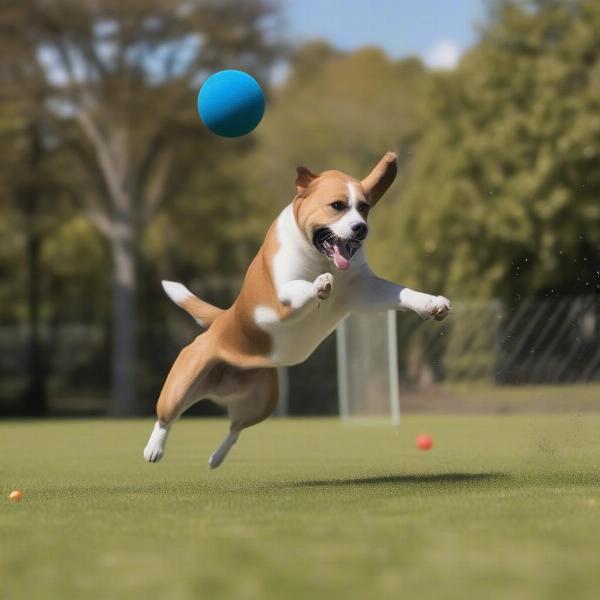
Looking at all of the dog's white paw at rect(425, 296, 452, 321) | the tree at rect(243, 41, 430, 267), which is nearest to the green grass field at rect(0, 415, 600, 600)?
the dog's white paw at rect(425, 296, 452, 321)

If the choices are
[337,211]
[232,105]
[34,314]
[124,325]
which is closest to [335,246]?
[337,211]

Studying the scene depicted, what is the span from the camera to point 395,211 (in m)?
36.7

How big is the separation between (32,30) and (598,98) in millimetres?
12879

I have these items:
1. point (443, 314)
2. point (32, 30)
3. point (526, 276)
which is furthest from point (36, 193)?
point (443, 314)

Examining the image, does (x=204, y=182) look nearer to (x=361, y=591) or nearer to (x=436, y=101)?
(x=436, y=101)

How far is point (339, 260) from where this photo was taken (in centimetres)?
738

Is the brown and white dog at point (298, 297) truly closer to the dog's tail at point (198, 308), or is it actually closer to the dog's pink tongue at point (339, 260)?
the dog's pink tongue at point (339, 260)

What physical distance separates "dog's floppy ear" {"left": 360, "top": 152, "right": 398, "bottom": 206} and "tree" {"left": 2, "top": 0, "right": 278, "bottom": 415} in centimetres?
2166

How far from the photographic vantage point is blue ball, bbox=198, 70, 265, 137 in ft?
26.2

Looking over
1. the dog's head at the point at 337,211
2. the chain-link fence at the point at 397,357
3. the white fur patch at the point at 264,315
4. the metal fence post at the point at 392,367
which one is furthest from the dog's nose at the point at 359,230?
the chain-link fence at the point at 397,357

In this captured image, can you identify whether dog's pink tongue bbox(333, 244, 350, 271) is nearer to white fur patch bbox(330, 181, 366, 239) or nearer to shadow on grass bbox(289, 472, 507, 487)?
white fur patch bbox(330, 181, 366, 239)

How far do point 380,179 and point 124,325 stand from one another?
22.3 metres

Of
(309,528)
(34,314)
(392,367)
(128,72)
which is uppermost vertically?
(128,72)

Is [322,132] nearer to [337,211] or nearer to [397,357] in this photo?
[397,357]
